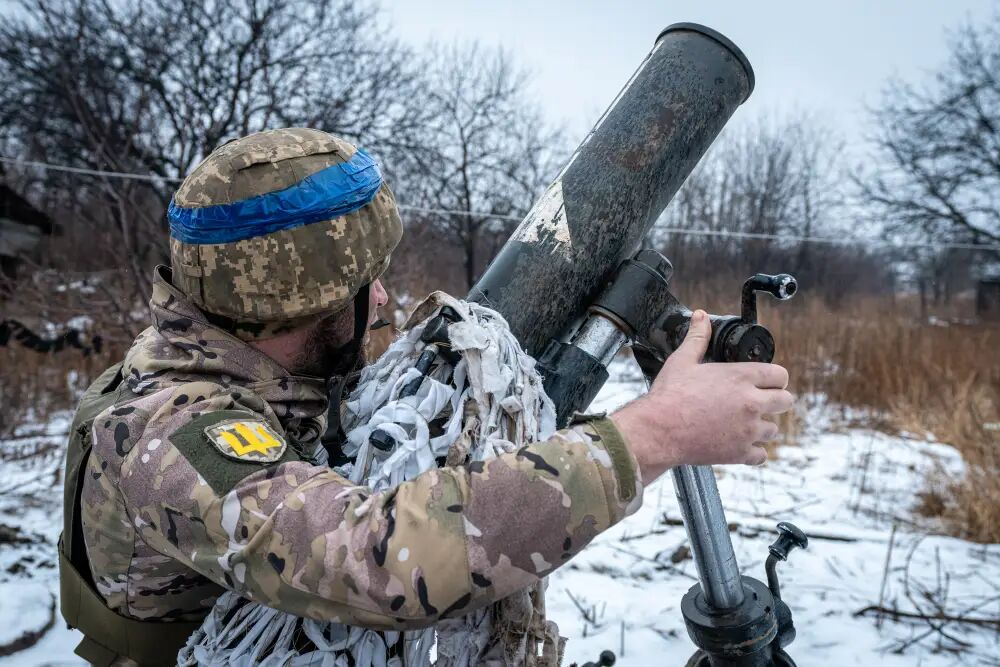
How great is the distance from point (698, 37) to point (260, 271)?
1056 millimetres

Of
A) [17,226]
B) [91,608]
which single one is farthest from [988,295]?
[17,226]

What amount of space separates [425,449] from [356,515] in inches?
9.3

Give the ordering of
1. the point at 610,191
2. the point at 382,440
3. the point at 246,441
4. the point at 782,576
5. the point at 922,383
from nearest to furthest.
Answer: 1. the point at 246,441
2. the point at 382,440
3. the point at 610,191
4. the point at 782,576
5. the point at 922,383

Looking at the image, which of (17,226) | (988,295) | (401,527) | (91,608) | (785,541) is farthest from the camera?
(988,295)

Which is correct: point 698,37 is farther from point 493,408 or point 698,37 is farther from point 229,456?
point 229,456

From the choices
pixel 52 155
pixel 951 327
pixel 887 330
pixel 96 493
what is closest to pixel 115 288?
pixel 52 155

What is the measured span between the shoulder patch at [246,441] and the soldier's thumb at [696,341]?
25.8 inches

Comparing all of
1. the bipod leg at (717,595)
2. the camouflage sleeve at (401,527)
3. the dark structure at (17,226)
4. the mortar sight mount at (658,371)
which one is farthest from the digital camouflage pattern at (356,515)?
the dark structure at (17,226)

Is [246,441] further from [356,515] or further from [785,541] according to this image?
[785,541]

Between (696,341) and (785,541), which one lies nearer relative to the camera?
(696,341)

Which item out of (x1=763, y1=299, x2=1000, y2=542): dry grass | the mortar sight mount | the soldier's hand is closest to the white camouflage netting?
the mortar sight mount

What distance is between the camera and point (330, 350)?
1.34m

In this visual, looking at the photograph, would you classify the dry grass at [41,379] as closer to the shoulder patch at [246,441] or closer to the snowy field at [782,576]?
the snowy field at [782,576]

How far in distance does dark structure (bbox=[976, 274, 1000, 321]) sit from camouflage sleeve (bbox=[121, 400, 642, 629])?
1559 centimetres
